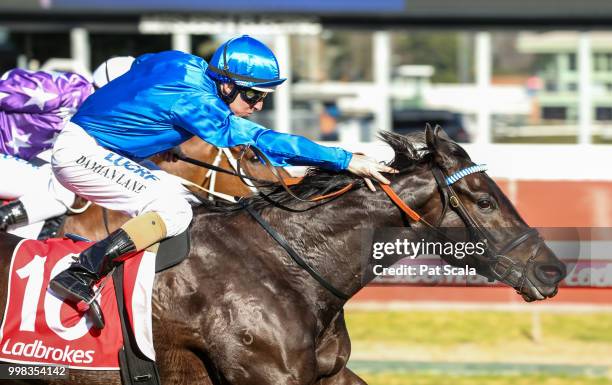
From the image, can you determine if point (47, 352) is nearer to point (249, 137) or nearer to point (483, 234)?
point (249, 137)

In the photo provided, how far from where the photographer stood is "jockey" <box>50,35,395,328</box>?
347 cm

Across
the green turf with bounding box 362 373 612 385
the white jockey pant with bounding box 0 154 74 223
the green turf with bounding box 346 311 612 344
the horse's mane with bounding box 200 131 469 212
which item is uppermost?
the horse's mane with bounding box 200 131 469 212

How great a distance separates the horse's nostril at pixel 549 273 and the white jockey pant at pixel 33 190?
8.16 feet

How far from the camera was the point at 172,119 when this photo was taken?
3596 millimetres

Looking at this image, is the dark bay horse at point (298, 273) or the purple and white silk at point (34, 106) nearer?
the dark bay horse at point (298, 273)

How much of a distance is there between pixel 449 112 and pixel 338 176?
14.0 metres

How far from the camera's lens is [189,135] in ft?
12.3

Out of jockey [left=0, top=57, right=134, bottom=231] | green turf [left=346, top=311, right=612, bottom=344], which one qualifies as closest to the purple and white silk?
jockey [left=0, top=57, right=134, bottom=231]

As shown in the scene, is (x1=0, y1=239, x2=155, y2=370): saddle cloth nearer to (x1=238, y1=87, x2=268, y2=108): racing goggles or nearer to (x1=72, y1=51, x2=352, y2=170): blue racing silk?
(x1=72, y1=51, x2=352, y2=170): blue racing silk

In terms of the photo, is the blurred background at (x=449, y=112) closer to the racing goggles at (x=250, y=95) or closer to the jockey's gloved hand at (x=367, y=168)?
the jockey's gloved hand at (x=367, y=168)

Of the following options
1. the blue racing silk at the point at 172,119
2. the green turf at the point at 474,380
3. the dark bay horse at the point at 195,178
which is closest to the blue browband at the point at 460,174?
the blue racing silk at the point at 172,119

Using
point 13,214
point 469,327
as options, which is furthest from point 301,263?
point 469,327

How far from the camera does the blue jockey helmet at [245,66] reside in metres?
3.62

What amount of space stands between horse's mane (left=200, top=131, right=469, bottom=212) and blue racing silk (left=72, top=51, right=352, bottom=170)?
0.61ft
